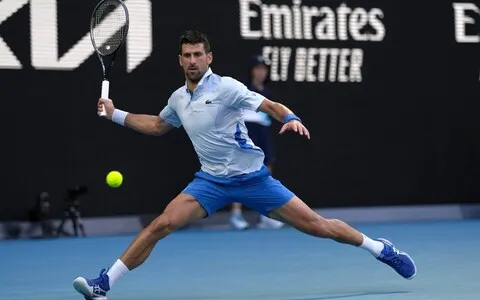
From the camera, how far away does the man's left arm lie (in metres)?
5.93

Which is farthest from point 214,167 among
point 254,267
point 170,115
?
point 254,267

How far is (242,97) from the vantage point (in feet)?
21.0

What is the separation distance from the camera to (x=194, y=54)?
6355mm

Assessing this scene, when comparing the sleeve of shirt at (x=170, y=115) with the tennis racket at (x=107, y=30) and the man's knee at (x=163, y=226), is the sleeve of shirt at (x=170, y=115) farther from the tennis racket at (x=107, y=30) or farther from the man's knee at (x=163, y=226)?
the man's knee at (x=163, y=226)

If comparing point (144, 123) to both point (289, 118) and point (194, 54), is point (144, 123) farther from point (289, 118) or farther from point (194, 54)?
point (289, 118)

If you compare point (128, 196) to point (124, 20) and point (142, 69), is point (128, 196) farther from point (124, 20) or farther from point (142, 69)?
point (124, 20)

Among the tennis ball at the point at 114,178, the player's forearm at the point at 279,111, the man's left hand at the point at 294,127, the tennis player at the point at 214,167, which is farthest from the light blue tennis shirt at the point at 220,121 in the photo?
the tennis ball at the point at 114,178

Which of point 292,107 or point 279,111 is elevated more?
point 279,111

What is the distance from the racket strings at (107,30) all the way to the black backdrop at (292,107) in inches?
122

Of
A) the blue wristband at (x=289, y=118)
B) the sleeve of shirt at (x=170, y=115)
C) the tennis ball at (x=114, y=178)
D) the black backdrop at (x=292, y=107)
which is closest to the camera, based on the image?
the blue wristband at (x=289, y=118)

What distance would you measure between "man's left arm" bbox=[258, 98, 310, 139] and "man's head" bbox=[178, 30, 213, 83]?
399 mm

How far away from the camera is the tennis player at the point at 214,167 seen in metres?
6.30

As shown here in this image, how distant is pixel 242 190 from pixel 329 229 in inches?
21.3

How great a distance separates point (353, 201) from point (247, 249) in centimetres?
254
